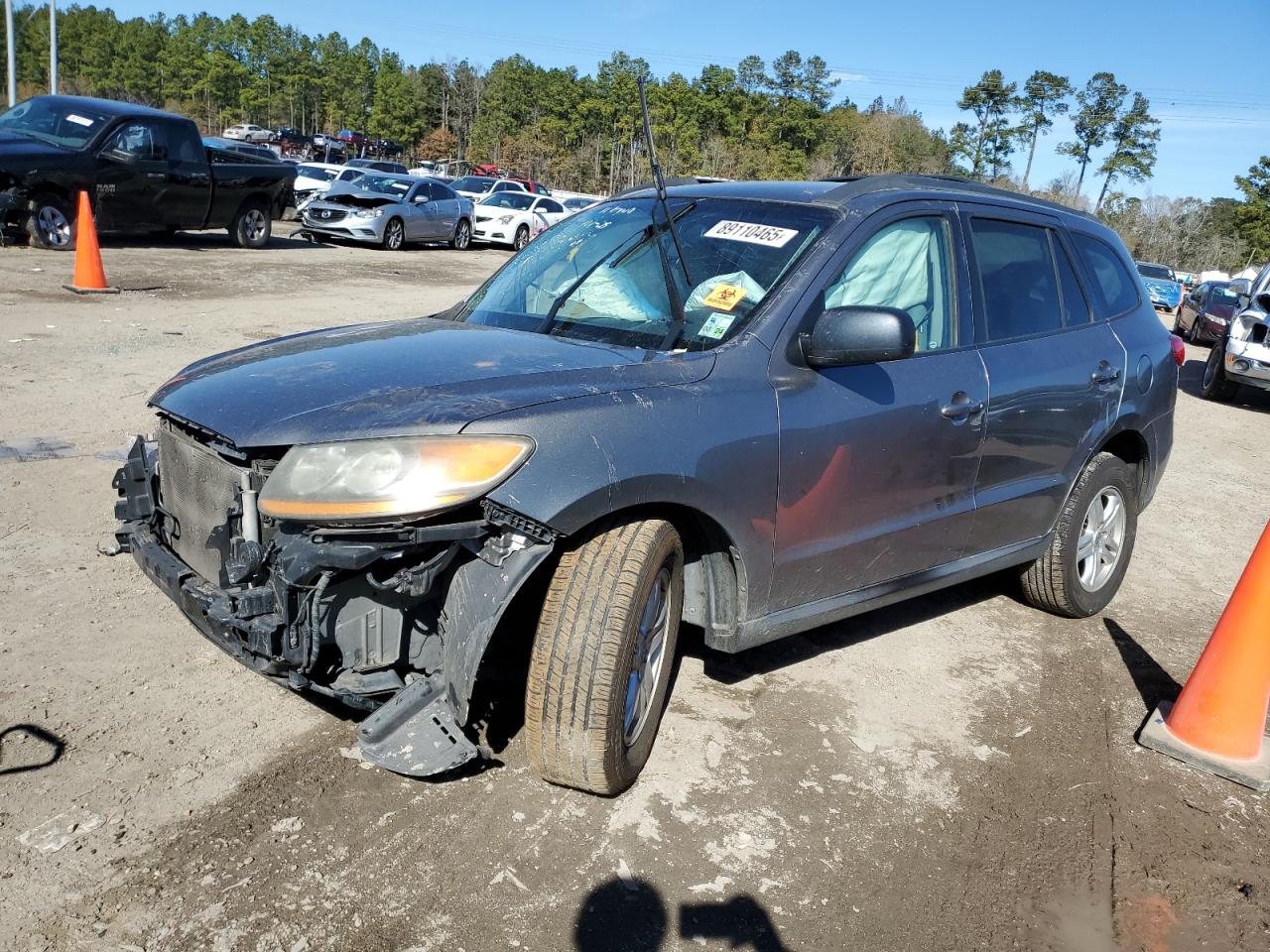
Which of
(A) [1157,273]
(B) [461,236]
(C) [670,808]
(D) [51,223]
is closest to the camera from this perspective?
(C) [670,808]

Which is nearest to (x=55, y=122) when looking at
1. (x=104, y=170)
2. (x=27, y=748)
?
(x=104, y=170)

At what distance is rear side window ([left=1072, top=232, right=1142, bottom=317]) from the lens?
16.0 ft

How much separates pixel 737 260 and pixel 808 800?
179 centimetres

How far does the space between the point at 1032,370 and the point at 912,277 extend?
0.70m

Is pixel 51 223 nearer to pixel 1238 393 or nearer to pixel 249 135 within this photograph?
pixel 1238 393

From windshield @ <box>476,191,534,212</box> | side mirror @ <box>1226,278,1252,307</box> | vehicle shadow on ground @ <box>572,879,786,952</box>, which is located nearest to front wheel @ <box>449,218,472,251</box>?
windshield @ <box>476,191,534,212</box>

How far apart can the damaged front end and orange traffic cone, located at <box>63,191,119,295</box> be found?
977 centimetres

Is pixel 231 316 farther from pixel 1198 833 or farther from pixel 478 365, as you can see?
pixel 1198 833

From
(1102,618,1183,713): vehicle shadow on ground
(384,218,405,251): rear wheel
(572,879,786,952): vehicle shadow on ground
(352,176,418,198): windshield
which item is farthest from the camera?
(352,176,418,198): windshield

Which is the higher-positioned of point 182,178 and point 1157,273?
point 1157,273

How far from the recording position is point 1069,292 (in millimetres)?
4664

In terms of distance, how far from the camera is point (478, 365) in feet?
10.4

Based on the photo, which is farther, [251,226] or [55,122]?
[251,226]

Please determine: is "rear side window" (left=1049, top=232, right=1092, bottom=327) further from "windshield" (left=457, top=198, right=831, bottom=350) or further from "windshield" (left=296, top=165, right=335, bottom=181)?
"windshield" (left=296, top=165, right=335, bottom=181)
